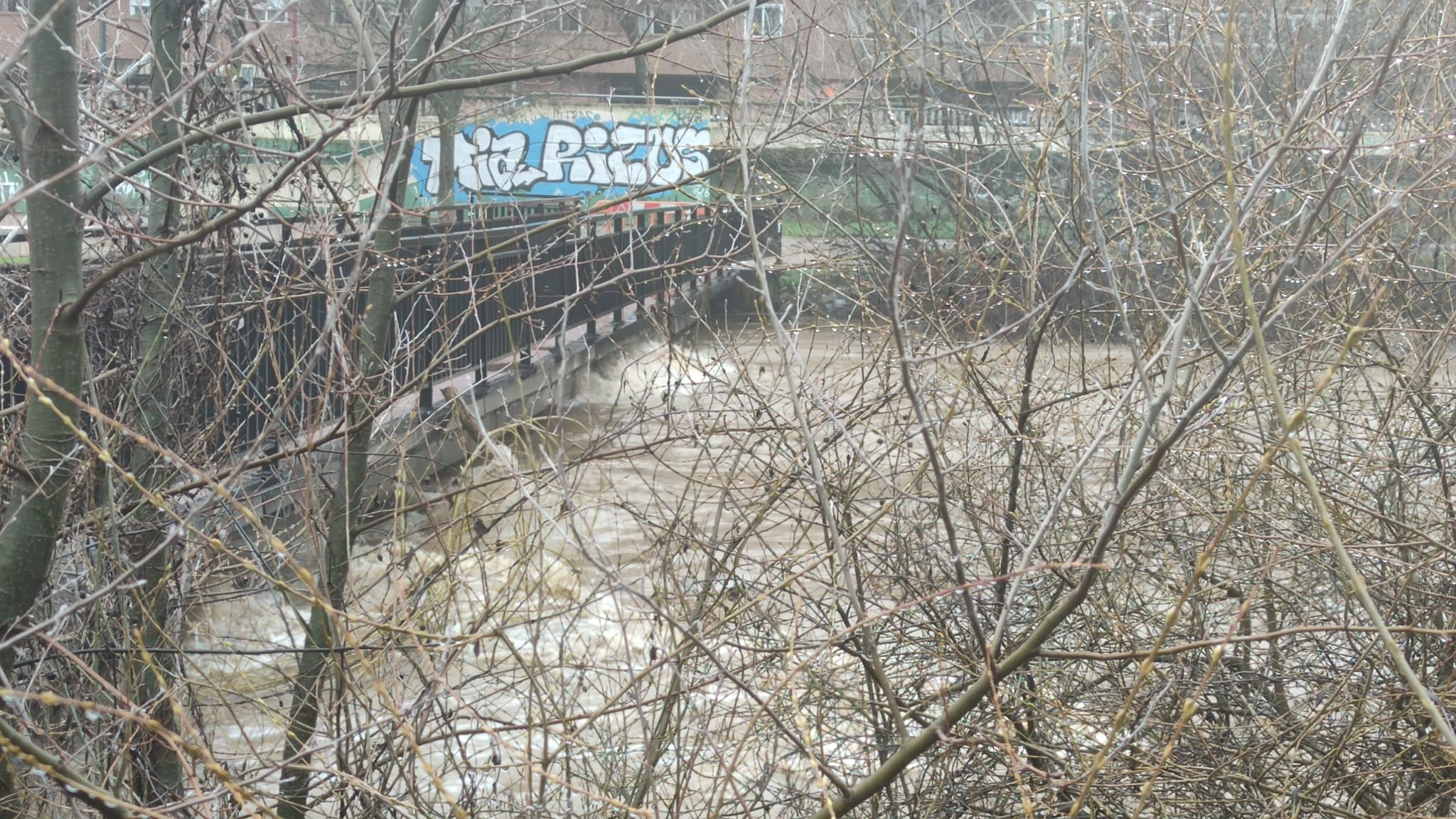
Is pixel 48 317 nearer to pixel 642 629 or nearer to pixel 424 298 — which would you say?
pixel 642 629

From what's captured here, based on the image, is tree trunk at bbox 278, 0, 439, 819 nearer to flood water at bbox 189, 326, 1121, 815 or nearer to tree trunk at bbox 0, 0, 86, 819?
flood water at bbox 189, 326, 1121, 815

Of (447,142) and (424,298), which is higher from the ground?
(447,142)

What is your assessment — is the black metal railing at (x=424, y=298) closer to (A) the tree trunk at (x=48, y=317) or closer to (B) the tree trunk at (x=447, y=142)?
(B) the tree trunk at (x=447, y=142)

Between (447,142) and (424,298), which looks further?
(447,142)

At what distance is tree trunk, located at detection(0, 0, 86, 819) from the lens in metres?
2.89

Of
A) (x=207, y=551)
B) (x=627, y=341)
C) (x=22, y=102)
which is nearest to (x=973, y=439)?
(x=207, y=551)

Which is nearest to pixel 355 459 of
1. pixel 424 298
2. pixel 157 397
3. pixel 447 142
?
pixel 157 397

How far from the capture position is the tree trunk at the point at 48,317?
2893 mm

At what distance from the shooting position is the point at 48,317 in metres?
2.99

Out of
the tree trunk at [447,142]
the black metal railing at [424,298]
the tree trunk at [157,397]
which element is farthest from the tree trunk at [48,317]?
the tree trunk at [447,142]

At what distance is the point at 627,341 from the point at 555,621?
10.4m

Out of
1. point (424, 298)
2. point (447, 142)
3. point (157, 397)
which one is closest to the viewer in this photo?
point (157, 397)

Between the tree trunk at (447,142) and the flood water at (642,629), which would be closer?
the flood water at (642,629)

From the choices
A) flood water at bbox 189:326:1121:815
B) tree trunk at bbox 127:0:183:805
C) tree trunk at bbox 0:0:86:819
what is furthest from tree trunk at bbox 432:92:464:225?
tree trunk at bbox 0:0:86:819
